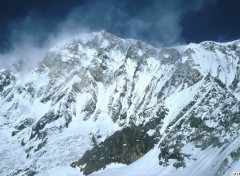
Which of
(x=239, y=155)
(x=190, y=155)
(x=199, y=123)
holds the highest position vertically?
(x=199, y=123)

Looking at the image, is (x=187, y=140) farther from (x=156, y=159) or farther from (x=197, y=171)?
(x=197, y=171)

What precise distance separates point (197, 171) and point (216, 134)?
20.5 m

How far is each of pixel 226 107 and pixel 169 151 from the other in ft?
82.9

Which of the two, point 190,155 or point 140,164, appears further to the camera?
point 140,164

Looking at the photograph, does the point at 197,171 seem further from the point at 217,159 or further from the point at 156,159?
the point at 156,159

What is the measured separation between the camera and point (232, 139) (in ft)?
516

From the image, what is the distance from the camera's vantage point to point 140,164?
647 feet

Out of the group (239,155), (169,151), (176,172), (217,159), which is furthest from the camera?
(169,151)

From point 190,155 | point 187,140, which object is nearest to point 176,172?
point 190,155

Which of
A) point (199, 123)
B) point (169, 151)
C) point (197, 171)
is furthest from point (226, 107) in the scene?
point (197, 171)

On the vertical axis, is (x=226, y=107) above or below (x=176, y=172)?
above

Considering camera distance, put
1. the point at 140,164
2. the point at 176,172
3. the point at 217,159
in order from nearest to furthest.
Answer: the point at 217,159
the point at 176,172
the point at 140,164

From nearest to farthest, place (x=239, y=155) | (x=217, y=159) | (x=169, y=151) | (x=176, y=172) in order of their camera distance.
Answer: (x=239, y=155)
(x=217, y=159)
(x=176, y=172)
(x=169, y=151)

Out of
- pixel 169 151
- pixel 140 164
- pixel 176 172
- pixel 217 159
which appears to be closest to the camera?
pixel 217 159
